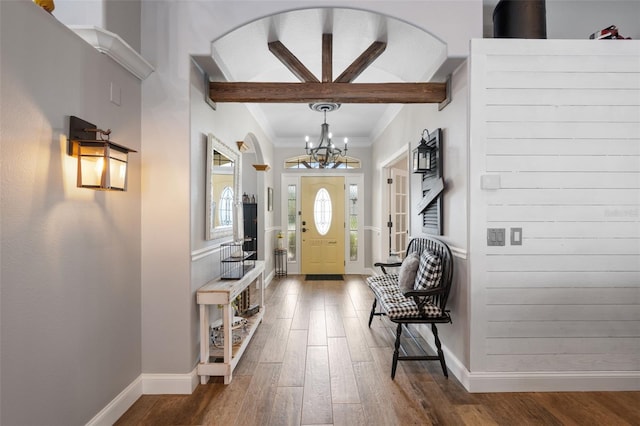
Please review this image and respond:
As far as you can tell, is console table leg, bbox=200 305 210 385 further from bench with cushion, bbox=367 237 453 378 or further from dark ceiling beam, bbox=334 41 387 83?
dark ceiling beam, bbox=334 41 387 83

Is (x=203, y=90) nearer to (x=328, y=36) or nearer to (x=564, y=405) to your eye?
(x=328, y=36)

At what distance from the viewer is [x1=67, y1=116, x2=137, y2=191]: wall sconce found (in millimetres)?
1681

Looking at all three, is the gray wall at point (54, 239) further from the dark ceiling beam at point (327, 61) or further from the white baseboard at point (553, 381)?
the white baseboard at point (553, 381)

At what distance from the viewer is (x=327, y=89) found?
270 cm

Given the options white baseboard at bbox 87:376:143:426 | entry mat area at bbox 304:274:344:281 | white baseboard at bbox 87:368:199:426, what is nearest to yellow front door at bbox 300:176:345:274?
entry mat area at bbox 304:274:344:281

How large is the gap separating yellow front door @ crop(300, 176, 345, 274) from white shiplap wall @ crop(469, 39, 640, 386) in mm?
4471

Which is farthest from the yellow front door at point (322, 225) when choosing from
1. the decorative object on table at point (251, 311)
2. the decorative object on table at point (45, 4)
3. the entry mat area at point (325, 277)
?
the decorative object on table at point (45, 4)

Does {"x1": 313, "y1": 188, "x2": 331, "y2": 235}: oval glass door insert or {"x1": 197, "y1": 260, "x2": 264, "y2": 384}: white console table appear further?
{"x1": 313, "y1": 188, "x2": 331, "y2": 235}: oval glass door insert

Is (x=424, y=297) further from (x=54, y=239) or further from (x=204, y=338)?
(x=54, y=239)

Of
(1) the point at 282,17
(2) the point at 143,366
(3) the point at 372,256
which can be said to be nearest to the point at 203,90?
(1) the point at 282,17

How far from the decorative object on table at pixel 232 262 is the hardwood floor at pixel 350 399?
0.72m

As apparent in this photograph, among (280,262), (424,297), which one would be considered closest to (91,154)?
(424,297)

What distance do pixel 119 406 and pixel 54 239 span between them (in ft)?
3.94

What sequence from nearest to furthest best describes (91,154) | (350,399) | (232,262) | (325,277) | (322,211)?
(91,154) < (350,399) < (232,262) < (325,277) < (322,211)
